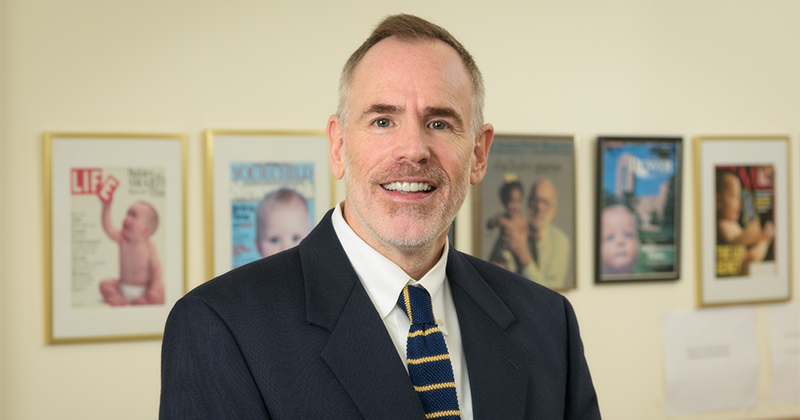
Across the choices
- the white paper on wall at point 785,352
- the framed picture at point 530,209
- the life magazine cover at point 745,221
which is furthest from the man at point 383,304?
the white paper on wall at point 785,352

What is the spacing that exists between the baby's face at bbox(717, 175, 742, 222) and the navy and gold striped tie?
186cm

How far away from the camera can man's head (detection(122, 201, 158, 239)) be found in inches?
79.4

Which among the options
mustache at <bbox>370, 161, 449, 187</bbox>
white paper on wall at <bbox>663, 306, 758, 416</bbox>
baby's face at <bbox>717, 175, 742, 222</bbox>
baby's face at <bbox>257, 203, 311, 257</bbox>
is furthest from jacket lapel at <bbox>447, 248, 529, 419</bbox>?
baby's face at <bbox>717, 175, 742, 222</bbox>

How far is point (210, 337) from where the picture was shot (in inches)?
37.2

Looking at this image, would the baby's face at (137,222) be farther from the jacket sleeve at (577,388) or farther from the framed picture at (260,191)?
the jacket sleeve at (577,388)

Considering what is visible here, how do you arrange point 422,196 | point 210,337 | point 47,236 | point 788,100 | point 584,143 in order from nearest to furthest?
point 210,337 < point 422,196 < point 47,236 < point 584,143 < point 788,100

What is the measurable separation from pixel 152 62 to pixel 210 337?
134cm

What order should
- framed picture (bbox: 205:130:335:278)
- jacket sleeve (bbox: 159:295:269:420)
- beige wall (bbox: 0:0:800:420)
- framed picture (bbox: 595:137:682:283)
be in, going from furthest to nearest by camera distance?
framed picture (bbox: 595:137:682:283), framed picture (bbox: 205:130:335:278), beige wall (bbox: 0:0:800:420), jacket sleeve (bbox: 159:295:269:420)

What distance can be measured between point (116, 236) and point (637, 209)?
1.78 metres

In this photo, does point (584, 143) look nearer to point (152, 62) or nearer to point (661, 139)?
point (661, 139)

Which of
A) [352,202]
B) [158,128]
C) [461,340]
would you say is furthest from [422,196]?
[158,128]

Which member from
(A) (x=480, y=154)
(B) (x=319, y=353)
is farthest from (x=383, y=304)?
(A) (x=480, y=154)

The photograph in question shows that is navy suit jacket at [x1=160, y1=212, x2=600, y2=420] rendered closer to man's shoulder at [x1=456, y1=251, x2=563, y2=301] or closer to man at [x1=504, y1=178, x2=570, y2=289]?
man's shoulder at [x1=456, y1=251, x2=563, y2=301]

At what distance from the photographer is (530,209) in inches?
91.4
